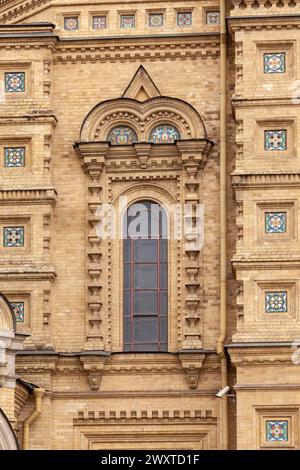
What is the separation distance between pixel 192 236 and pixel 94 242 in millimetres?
1475

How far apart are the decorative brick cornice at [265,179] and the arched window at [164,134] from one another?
1.32 meters

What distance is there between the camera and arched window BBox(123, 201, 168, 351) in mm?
48375

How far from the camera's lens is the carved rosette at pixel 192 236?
4806cm

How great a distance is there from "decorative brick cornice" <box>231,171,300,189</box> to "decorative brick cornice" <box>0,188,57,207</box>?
2764 millimetres

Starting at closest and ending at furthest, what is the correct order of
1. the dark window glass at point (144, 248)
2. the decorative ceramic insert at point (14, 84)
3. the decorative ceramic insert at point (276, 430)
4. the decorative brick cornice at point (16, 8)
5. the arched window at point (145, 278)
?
the decorative ceramic insert at point (276, 430) → the arched window at point (145, 278) → the dark window glass at point (144, 248) → the decorative ceramic insert at point (14, 84) → the decorative brick cornice at point (16, 8)

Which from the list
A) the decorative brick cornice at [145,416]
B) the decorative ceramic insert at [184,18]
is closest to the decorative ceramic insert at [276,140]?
the decorative ceramic insert at [184,18]

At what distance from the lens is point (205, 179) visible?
48594mm

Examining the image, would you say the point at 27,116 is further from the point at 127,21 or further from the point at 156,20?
the point at 156,20

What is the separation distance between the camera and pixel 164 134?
48906mm

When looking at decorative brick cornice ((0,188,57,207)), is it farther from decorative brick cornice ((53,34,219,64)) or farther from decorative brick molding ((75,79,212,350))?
decorative brick cornice ((53,34,219,64))

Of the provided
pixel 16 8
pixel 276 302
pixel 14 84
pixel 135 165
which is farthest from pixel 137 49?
pixel 276 302

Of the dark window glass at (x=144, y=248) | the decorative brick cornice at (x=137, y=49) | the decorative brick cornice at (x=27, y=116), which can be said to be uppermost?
the decorative brick cornice at (x=137, y=49)

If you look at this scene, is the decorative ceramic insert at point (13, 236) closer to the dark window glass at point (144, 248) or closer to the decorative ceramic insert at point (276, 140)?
the dark window glass at point (144, 248)
